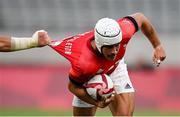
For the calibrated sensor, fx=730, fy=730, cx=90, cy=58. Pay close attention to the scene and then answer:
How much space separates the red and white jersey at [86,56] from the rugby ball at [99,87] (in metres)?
0.06

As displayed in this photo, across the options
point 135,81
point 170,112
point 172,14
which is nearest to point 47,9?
point 172,14

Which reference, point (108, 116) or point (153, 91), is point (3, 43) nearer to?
point (108, 116)

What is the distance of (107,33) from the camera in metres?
8.22

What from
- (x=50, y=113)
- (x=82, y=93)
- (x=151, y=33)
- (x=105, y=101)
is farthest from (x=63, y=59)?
(x=105, y=101)

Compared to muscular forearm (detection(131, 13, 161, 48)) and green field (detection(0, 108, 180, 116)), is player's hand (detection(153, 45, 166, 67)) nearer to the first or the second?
muscular forearm (detection(131, 13, 161, 48))

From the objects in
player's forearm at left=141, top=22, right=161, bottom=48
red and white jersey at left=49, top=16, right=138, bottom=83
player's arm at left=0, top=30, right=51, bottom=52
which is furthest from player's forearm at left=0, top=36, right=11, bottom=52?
player's forearm at left=141, top=22, right=161, bottom=48

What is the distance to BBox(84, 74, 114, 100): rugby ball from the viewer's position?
838 centimetres

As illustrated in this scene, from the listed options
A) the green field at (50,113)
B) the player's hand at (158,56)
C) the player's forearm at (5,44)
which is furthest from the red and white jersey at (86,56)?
the green field at (50,113)

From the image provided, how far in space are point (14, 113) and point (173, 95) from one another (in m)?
3.54

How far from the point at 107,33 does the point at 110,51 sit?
21 centimetres

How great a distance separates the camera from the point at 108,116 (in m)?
13.8

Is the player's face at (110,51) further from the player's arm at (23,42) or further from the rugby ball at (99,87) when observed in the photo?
the player's arm at (23,42)

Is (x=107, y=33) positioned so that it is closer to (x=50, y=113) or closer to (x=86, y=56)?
(x=86, y=56)

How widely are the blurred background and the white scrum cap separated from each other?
626 cm
